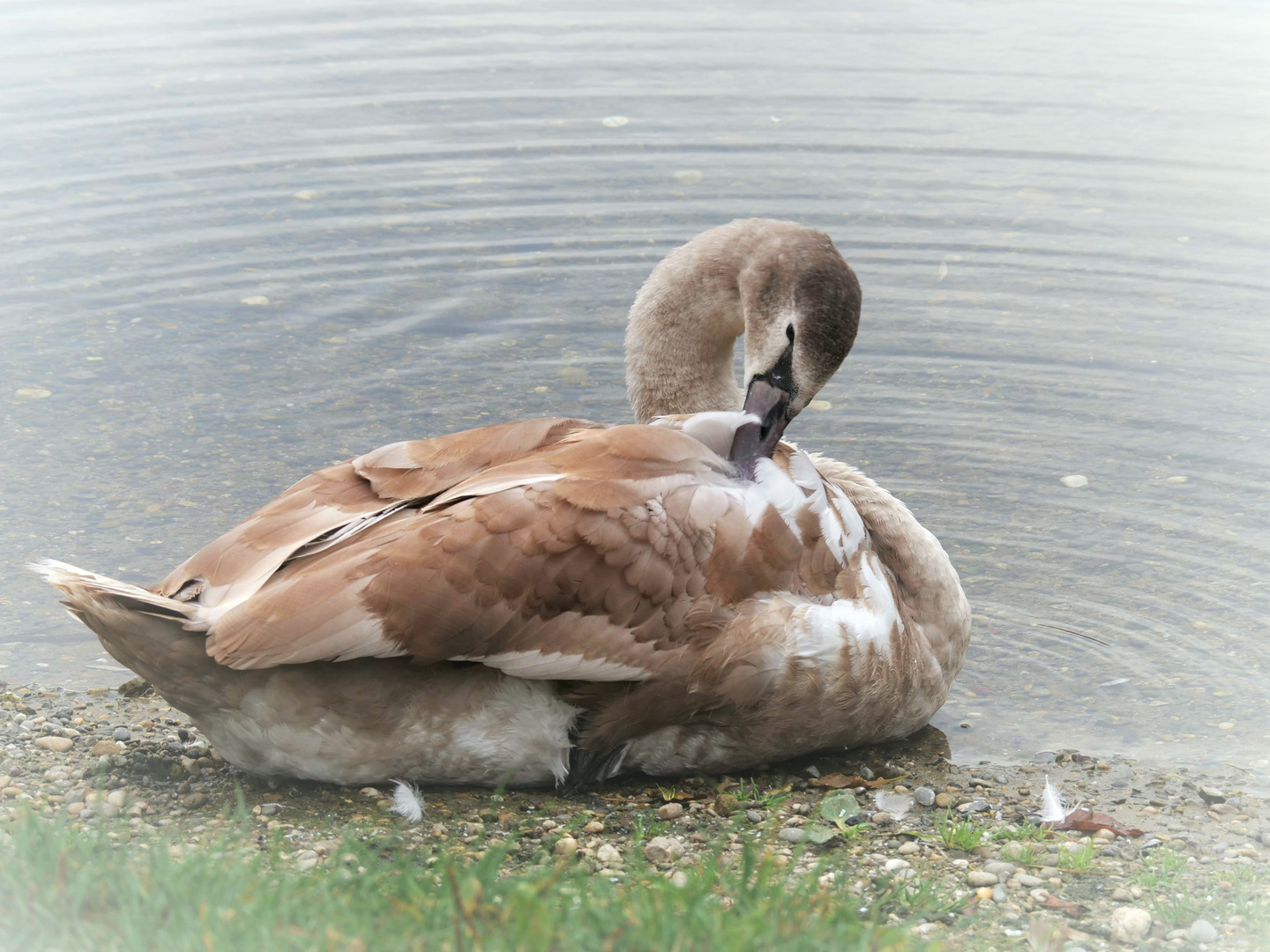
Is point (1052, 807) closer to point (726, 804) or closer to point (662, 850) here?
point (726, 804)

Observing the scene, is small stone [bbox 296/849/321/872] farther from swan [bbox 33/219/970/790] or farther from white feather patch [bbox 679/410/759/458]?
white feather patch [bbox 679/410/759/458]

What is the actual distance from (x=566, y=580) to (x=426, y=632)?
19.7 inches

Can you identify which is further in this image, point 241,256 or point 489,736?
point 241,256

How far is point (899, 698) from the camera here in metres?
5.30

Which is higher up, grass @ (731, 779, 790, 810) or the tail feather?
the tail feather

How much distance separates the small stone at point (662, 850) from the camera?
4.23m

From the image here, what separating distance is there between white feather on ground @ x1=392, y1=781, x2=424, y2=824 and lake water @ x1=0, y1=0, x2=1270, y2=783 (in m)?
2.08

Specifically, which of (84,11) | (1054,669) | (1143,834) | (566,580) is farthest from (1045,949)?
(84,11)

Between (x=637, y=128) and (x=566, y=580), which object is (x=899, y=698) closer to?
(x=566, y=580)

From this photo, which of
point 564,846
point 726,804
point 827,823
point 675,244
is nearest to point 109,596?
point 564,846

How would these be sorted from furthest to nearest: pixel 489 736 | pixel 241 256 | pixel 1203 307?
pixel 241 256, pixel 1203 307, pixel 489 736

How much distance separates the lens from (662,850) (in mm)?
4277

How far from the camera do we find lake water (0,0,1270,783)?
669cm

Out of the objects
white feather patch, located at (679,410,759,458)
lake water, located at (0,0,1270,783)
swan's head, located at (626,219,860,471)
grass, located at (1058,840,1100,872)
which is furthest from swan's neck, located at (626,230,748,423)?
grass, located at (1058,840,1100,872)
